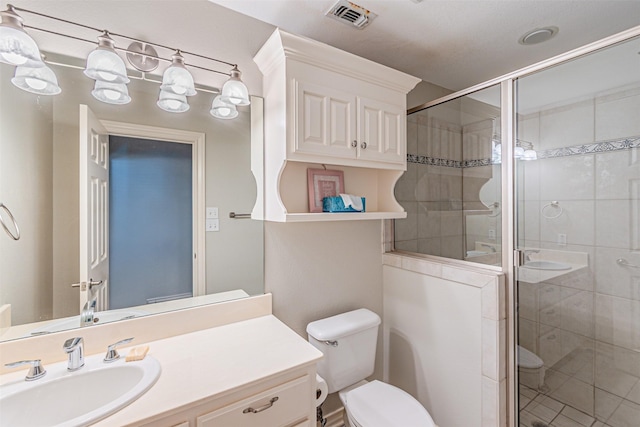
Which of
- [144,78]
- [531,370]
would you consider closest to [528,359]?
[531,370]

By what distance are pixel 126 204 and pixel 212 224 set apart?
0.36 meters

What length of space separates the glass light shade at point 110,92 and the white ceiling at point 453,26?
64 cm

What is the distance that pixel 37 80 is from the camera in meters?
1.02

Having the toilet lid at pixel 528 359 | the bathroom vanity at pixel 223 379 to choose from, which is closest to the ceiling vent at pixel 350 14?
the bathroom vanity at pixel 223 379

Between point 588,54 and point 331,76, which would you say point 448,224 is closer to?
point 588,54

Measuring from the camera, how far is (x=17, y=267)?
1.02 meters

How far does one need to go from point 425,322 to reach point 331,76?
1497mm

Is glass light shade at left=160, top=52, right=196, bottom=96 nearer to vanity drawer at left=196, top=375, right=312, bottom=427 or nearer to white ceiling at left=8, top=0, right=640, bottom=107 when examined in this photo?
white ceiling at left=8, top=0, right=640, bottom=107

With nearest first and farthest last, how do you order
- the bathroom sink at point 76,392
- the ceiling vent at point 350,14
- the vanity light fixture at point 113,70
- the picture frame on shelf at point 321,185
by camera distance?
1. the bathroom sink at point 76,392
2. the vanity light fixture at point 113,70
3. the ceiling vent at point 350,14
4. the picture frame on shelf at point 321,185

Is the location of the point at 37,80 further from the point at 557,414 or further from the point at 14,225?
the point at 557,414

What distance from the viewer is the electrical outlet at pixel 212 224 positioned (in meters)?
1.38

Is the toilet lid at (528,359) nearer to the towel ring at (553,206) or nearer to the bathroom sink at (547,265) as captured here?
the bathroom sink at (547,265)

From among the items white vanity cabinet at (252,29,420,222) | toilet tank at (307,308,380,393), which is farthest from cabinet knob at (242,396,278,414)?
white vanity cabinet at (252,29,420,222)

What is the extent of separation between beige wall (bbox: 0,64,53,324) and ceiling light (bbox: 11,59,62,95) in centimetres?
2
